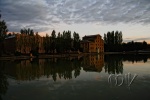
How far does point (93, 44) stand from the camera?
77.0 m

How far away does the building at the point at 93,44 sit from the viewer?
246 feet

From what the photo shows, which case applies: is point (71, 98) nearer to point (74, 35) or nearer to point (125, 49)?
point (74, 35)

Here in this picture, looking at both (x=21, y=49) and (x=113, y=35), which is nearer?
(x=21, y=49)

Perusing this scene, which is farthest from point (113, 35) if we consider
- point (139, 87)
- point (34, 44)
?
point (139, 87)

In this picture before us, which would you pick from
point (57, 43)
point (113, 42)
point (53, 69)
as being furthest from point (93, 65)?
point (113, 42)

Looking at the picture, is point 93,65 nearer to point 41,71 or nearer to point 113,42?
point 41,71

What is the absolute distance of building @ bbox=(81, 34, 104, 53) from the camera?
246 ft

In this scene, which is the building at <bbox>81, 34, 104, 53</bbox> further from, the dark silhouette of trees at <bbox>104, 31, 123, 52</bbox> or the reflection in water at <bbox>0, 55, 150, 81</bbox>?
the reflection in water at <bbox>0, 55, 150, 81</bbox>

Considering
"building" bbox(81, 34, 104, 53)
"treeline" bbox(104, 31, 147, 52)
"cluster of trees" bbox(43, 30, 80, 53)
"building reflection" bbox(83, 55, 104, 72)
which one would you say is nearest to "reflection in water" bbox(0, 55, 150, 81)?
"building reflection" bbox(83, 55, 104, 72)

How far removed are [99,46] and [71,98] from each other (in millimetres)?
72614

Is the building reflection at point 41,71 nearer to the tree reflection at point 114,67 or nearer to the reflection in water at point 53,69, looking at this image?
the reflection in water at point 53,69

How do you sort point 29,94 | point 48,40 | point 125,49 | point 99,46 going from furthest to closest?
point 125,49 → point 99,46 → point 48,40 → point 29,94

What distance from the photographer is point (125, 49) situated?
8719 cm

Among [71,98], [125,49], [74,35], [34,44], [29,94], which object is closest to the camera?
[71,98]
